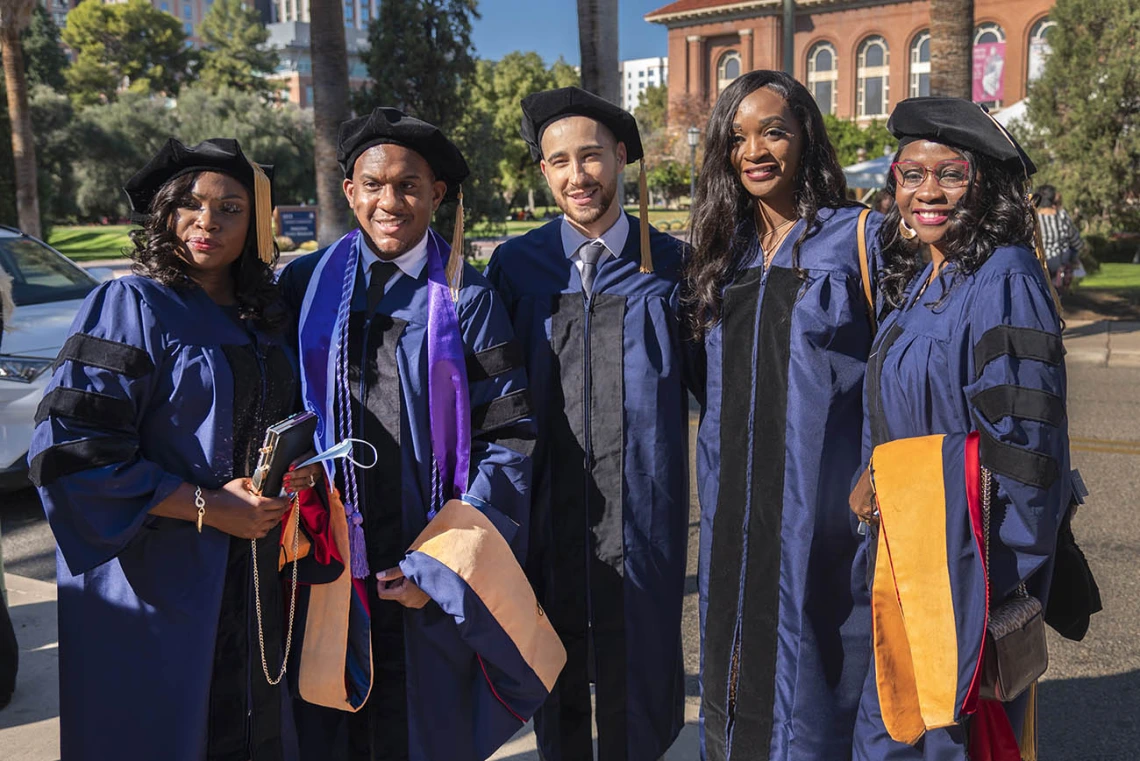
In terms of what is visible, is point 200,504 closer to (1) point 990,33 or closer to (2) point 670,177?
(2) point 670,177

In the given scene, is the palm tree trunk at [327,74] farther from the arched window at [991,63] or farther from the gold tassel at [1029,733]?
the arched window at [991,63]

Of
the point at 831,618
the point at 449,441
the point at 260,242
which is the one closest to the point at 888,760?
the point at 831,618

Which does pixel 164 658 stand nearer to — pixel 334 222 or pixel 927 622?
pixel 927 622

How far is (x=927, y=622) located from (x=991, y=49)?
58112mm

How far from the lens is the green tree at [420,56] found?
49.6ft

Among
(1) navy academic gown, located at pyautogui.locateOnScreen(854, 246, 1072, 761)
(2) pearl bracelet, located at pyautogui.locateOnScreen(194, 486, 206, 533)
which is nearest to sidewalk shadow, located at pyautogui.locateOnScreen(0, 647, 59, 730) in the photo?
(2) pearl bracelet, located at pyautogui.locateOnScreen(194, 486, 206, 533)

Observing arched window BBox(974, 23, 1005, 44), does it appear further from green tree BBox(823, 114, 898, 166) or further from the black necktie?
the black necktie

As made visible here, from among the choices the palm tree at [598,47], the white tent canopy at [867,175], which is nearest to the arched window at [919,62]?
the white tent canopy at [867,175]

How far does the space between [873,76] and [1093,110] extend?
46.9 m

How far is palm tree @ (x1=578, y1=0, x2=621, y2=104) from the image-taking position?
372 inches

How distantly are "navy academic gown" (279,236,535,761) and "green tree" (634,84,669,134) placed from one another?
163 ft

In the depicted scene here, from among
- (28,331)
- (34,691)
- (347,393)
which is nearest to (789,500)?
(347,393)

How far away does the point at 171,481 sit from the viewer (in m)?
2.38

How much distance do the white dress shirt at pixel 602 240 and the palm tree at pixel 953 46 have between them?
877cm
